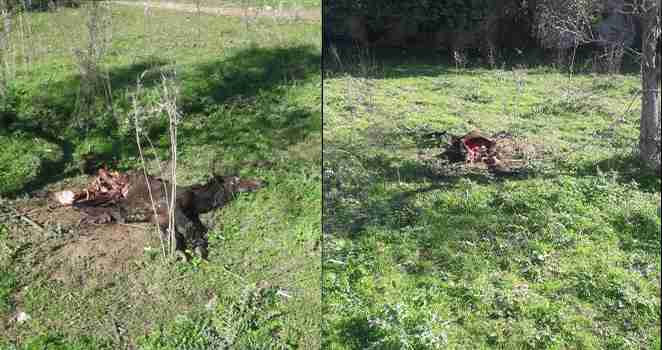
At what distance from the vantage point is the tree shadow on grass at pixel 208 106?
419 centimetres

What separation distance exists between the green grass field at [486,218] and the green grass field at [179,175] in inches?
9.3

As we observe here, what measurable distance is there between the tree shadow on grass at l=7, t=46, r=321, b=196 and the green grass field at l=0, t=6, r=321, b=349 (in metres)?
0.01

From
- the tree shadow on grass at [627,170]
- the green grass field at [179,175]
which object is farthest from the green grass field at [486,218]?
the green grass field at [179,175]

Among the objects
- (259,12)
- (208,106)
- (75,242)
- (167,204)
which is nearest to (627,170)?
(167,204)

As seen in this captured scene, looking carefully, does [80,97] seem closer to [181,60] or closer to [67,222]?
[181,60]

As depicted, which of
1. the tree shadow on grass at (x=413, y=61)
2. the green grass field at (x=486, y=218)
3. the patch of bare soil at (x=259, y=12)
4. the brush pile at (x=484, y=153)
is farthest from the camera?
the patch of bare soil at (x=259, y=12)

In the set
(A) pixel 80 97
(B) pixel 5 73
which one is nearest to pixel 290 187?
(A) pixel 80 97

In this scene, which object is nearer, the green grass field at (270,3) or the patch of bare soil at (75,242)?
the patch of bare soil at (75,242)

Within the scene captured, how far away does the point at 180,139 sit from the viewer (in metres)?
4.25

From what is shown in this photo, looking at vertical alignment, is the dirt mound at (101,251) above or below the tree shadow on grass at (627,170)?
below

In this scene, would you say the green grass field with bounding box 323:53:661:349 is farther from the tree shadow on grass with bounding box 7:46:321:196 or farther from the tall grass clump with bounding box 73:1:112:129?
the tall grass clump with bounding box 73:1:112:129

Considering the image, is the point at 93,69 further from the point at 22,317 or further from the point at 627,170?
the point at 627,170

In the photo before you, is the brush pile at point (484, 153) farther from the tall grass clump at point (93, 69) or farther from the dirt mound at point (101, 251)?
the tall grass clump at point (93, 69)

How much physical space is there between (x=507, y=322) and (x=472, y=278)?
11.5 inches
